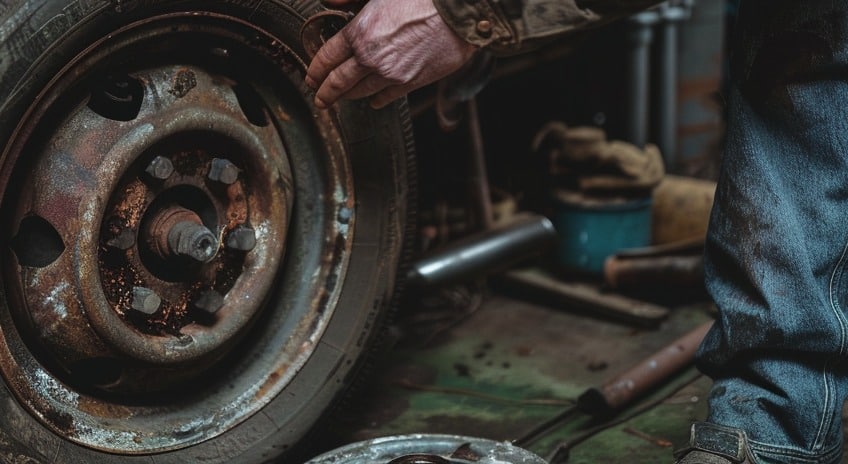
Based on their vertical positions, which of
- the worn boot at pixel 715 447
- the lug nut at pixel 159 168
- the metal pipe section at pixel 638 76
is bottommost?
the worn boot at pixel 715 447

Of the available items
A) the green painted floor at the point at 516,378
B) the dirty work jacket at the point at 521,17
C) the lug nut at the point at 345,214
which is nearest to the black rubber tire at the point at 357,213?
the lug nut at the point at 345,214

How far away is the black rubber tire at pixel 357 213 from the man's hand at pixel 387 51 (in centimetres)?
17

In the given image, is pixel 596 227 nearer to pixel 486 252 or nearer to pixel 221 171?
pixel 486 252

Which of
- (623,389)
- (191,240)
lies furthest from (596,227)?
(191,240)

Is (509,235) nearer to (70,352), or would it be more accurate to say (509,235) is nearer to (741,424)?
(741,424)

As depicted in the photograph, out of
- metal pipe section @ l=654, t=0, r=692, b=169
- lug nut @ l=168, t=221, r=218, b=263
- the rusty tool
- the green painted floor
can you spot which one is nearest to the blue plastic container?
the green painted floor

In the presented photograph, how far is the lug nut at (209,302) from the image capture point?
4.92ft

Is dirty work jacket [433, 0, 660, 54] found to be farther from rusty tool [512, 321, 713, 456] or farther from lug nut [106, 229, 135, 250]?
rusty tool [512, 321, 713, 456]

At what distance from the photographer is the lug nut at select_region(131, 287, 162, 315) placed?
1.40 meters

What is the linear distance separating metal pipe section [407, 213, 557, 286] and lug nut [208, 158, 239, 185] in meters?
0.78

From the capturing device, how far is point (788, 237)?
140 centimetres

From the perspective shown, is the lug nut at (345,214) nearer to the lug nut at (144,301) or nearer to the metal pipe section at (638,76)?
the lug nut at (144,301)

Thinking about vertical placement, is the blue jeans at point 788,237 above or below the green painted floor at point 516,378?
A: above

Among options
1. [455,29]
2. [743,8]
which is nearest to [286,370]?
[455,29]
